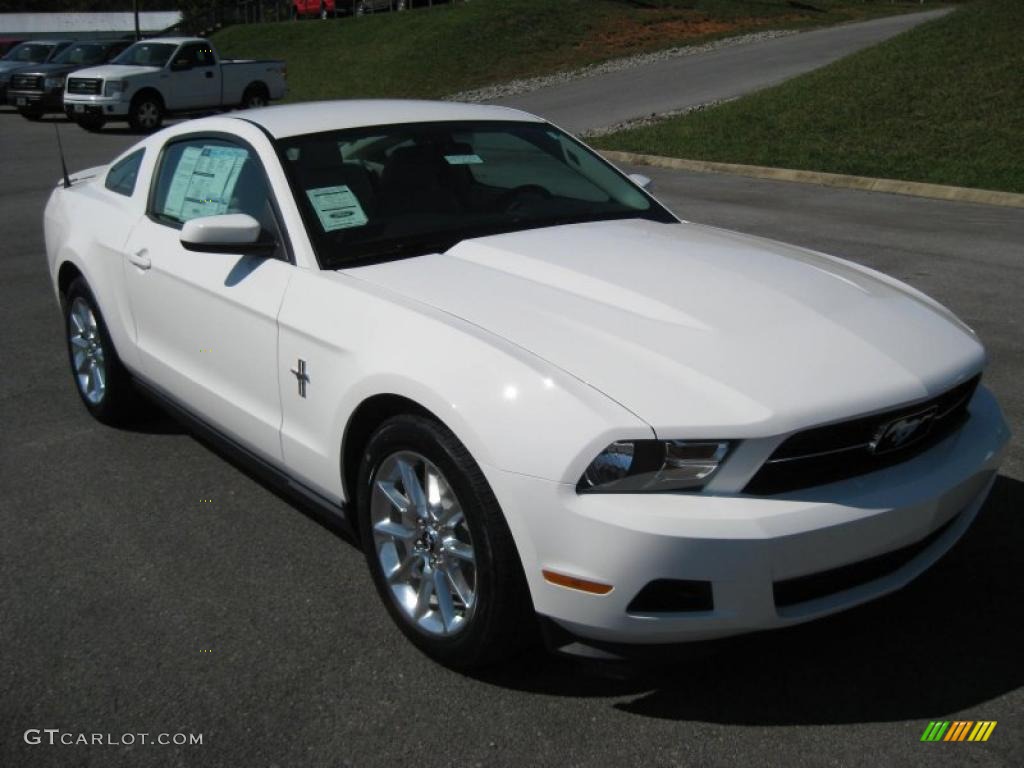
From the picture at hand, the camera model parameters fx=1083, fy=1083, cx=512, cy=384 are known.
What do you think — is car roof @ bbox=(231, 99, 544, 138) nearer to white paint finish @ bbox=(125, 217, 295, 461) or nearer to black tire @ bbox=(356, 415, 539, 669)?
white paint finish @ bbox=(125, 217, 295, 461)

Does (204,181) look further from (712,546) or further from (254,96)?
(254,96)

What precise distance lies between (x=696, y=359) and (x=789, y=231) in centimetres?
774

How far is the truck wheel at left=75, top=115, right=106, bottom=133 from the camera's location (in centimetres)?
2162

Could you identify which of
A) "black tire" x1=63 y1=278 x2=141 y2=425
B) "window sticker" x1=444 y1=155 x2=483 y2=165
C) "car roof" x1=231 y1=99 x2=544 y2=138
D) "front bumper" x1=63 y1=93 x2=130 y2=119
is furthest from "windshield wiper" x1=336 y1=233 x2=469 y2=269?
"front bumper" x1=63 y1=93 x2=130 y2=119

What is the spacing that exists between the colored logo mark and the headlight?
94cm

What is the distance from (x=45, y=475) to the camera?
4.85 metres

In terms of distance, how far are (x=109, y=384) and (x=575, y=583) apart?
3.28m

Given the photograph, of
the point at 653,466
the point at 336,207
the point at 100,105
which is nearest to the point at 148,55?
the point at 100,105

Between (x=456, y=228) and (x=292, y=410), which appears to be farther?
(x=456, y=228)

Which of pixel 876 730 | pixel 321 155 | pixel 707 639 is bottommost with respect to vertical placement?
pixel 876 730

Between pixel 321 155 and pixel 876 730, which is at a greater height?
pixel 321 155

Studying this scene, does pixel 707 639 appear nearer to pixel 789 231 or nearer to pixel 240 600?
pixel 240 600

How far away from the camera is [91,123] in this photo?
21953mm

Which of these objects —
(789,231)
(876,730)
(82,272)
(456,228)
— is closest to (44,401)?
(82,272)
